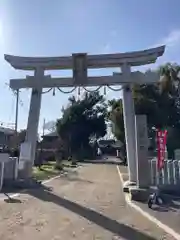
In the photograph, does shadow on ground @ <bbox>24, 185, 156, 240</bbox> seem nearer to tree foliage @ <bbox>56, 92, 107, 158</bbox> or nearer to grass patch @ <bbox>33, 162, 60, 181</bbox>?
grass patch @ <bbox>33, 162, 60, 181</bbox>

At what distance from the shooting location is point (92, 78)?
17.5 metres

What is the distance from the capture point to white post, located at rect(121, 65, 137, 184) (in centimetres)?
1688

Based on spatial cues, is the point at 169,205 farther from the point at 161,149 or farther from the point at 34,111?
the point at 34,111

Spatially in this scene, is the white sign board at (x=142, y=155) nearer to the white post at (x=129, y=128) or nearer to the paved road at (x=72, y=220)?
the paved road at (x=72, y=220)

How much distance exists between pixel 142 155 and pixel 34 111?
22.3 feet

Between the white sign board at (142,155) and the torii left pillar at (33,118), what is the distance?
6.03 m

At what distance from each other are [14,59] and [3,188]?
6.74 meters

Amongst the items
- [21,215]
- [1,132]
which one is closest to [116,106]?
[1,132]

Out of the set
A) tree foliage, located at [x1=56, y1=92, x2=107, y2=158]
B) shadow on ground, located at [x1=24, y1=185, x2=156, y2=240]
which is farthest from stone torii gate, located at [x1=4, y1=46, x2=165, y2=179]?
tree foliage, located at [x1=56, y1=92, x2=107, y2=158]

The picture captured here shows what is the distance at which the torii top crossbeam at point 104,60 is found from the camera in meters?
17.4

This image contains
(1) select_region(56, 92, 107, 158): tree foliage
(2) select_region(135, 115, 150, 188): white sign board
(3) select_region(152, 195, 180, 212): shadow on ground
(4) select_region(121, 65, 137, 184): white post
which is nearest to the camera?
(3) select_region(152, 195, 180, 212): shadow on ground

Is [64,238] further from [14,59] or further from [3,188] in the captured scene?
[14,59]

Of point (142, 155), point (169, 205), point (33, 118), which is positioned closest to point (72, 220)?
point (169, 205)

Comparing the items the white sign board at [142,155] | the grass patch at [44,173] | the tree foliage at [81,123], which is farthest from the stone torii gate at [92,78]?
the tree foliage at [81,123]
